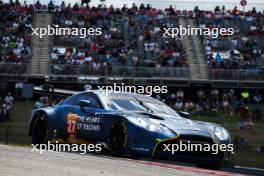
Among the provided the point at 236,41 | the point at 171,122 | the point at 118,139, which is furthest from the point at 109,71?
the point at 171,122

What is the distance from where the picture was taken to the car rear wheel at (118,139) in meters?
10.7

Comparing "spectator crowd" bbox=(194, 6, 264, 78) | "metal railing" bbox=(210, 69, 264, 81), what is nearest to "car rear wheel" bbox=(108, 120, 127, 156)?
"metal railing" bbox=(210, 69, 264, 81)

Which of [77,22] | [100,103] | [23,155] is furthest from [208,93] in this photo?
[23,155]

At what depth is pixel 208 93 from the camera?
3306 centimetres

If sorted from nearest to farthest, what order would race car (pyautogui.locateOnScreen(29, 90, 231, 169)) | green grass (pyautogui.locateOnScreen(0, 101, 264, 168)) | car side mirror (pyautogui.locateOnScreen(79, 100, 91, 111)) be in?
race car (pyautogui.locateOnScreen(29, 90, 231, 169))
car side mirror (pyautogui.locateOnScreen(79, 100, 91, 111))
green grass (pyautogui.locateOnScreen(0, 101, 264, 168))

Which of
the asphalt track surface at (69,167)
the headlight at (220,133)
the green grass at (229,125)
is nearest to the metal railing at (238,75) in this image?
the green grass at (229,125)

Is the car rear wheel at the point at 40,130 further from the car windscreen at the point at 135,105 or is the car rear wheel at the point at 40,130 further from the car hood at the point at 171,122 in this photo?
the car hood at the point at 171,122

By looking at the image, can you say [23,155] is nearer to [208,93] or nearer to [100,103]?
[100,103]

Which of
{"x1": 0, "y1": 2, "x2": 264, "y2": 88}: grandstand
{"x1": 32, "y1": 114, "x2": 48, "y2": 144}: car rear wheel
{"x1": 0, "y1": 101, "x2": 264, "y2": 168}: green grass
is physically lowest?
{"x1": 0, "y1": 101, "x2": 264, "y2": 168}: green grass

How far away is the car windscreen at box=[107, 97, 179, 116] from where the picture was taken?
11.5 meters

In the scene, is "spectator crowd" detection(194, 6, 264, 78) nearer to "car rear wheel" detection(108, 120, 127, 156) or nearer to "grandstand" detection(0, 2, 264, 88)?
"grandstand" detection(0, 2, 264, 88)

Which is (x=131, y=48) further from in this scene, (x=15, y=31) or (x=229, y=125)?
(x=229, y=125)

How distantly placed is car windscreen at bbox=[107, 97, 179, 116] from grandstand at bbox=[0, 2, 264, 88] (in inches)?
713

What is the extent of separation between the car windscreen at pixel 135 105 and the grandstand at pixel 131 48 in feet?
59.5
